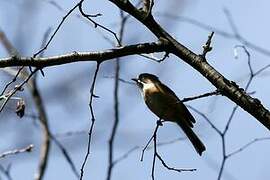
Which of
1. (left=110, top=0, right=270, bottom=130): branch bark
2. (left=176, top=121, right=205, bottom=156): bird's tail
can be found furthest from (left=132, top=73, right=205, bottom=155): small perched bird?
(left=110, top=0, right=270, bottom=130): branch bark

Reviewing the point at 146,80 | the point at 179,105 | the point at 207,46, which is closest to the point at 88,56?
the point at 207,46

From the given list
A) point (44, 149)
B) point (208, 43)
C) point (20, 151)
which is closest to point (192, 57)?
point (208, 43)

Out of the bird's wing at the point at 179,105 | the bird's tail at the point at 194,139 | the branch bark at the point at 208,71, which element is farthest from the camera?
the bird's tail at the point at 194,139

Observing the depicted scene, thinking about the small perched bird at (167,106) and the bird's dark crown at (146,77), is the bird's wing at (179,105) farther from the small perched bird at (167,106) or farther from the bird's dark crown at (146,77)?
the bird's dark crown at (146,77)

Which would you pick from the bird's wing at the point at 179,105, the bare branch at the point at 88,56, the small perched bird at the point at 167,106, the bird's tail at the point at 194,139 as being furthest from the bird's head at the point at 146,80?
the bare branch at the point at 88,56

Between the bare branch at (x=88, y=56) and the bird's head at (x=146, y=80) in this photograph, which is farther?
the bird's head at (x=146, y=80)

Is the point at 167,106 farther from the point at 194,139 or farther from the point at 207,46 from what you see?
the point at 207,46

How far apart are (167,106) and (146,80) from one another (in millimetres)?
311

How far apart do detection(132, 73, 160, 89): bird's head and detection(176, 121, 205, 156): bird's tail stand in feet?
0.82

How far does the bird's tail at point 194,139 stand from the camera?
3.52 meters

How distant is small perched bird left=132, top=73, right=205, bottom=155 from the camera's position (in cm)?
335

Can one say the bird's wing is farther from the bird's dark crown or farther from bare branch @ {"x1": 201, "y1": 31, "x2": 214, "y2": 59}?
bare branch @ {"x1": 201, "y1": 31, "x2": 214, "y2": 59}

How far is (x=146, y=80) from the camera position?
11.9 ft

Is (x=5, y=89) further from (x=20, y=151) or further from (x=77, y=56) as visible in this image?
(x=20, y=151)
